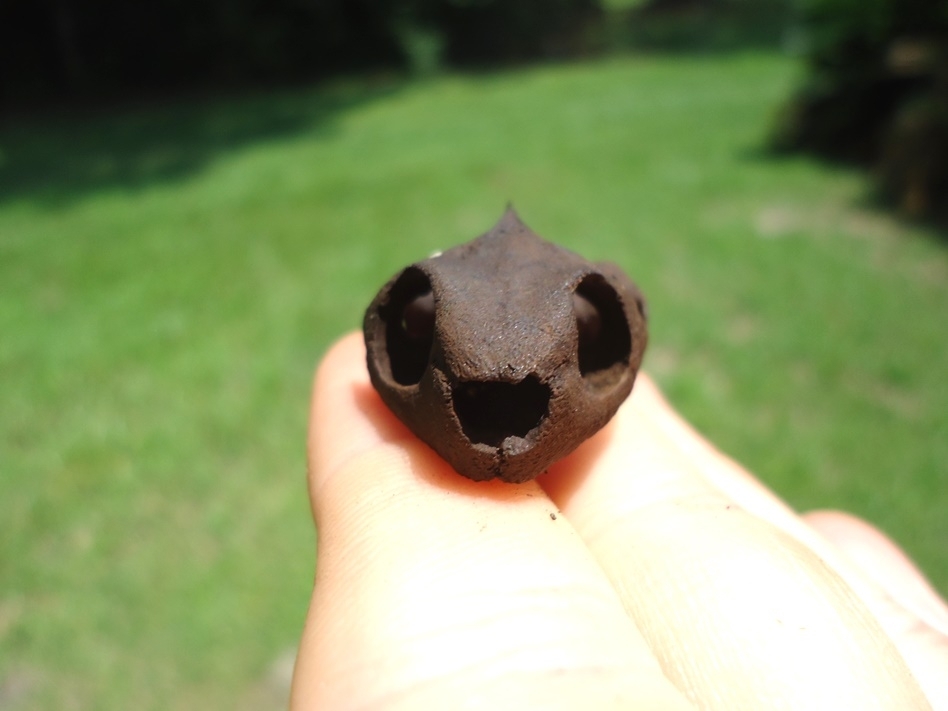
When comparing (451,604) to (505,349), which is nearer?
(451,604)

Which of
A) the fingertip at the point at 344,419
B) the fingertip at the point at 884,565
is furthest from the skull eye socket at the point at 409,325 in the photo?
the fingertip at the point at 884,565

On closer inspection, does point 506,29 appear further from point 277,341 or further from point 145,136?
point 277,341

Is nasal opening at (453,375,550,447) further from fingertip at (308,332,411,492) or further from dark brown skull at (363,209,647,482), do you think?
fingertip at (308,332,411,492)

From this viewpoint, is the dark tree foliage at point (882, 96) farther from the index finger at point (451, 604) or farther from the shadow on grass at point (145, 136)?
the shadow on grass at point (145, 136)

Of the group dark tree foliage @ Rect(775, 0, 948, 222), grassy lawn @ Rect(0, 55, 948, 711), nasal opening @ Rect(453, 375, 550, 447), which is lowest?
grassy lawn @ Rect(0, 55, 948, 711)

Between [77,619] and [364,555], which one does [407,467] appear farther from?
[77,619]

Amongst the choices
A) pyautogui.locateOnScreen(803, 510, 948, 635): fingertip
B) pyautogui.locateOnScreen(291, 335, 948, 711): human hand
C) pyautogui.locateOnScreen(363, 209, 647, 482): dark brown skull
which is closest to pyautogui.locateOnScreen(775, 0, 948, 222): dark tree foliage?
pyautogui.locateOnScreen(803, 510, 948, 635): fingertip

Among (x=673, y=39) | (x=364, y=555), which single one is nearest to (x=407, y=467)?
(x=364, y=555)

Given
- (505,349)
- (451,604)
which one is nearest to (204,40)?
(505,349)
